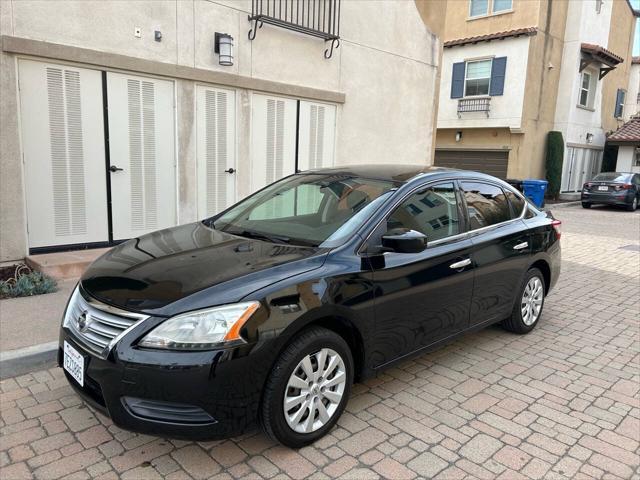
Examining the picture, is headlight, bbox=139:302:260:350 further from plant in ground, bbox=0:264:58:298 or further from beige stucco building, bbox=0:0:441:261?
beige stucco building, bbox=0:0:441:261

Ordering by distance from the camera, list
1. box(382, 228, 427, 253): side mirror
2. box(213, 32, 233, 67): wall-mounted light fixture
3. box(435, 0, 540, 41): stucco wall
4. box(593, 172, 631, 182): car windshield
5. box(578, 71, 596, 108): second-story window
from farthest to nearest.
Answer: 1. box(578, 71, 596, 108): second-story window
2. box(435, 0, 540, 41): stucco wall
3. box(593, 172, 631, 182): car windshield
4. box(213, 32, 233, 67): wall-mounted light fixture
5. box(382, 228, 427, 253): side mirror

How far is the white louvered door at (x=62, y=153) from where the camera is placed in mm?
6008

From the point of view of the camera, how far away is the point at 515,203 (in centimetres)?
489

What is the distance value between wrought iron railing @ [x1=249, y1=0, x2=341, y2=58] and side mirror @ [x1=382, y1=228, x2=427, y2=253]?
5.72 metres

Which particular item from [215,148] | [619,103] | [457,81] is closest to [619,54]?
[619,103]

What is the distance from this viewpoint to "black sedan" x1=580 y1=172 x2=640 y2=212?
17.8 meters

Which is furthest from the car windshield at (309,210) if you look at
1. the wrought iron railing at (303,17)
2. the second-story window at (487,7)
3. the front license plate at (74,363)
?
the second-story window at (487,7)

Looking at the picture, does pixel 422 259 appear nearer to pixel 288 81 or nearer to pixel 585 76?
pixel 288 81

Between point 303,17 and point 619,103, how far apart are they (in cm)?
2256

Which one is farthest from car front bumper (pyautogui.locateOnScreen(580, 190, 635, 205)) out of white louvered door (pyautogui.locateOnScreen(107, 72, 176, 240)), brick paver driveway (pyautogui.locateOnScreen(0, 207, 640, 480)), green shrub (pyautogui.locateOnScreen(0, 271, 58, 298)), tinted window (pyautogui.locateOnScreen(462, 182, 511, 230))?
green shrub (pyautogui.locateOnScreen(0, 271, 58, 298))

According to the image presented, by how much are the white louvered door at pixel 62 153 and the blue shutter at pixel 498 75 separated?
16319 millimetres

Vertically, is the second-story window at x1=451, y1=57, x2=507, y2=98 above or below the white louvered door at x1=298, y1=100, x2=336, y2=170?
above

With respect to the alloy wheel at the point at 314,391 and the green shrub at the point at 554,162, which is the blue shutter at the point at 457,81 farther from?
the alloy wheel at the point at 314,391

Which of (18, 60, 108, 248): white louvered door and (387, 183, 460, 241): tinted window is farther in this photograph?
(18, 60, 108, 248): white louvered door
